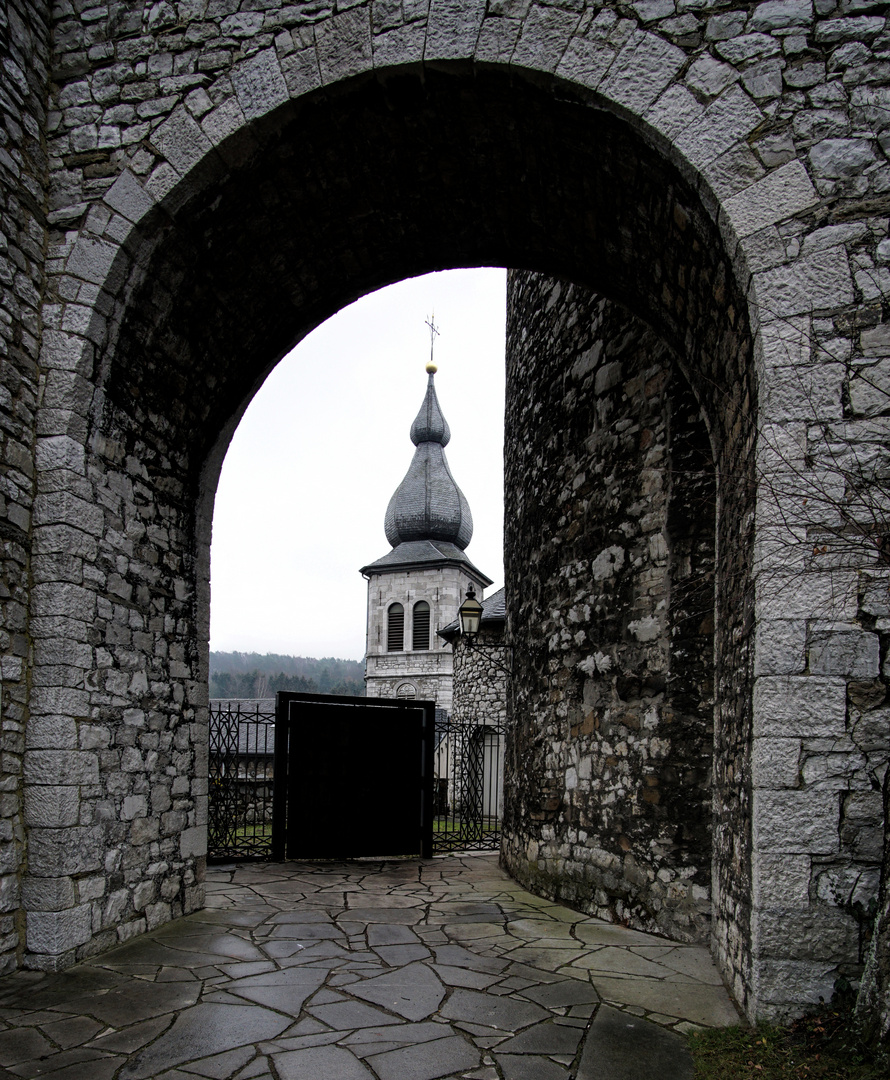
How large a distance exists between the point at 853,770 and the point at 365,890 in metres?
3.99

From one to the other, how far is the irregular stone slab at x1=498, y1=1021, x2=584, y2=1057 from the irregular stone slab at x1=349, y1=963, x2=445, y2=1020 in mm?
416

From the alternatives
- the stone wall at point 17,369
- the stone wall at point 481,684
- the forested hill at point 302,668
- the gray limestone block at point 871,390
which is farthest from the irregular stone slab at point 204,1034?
the forested hill at point 302,668

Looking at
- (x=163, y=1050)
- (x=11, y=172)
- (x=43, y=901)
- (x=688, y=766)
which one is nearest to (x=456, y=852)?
(x=688, y=766)

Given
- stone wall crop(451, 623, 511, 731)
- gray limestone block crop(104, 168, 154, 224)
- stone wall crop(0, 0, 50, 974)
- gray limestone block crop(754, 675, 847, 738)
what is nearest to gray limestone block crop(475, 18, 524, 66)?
gray limestone block crop(104, 168, 154, 224)

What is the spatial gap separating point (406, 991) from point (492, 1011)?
1.39ft

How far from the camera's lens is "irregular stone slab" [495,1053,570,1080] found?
251 cm

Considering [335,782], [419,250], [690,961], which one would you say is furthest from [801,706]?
[335,782]

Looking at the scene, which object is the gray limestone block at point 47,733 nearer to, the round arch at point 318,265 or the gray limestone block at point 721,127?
the round arch at point 318,265

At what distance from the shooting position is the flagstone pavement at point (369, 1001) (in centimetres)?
259

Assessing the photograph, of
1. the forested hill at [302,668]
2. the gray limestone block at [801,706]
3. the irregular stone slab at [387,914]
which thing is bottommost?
the forested hill at [302,668]

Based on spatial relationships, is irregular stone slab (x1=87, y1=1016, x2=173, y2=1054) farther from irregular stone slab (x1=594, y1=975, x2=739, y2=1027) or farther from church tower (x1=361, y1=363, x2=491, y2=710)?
church tower (x1=361, y1=363, x2=491, y2=710)

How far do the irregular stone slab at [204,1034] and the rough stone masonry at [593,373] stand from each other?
97 centimetres

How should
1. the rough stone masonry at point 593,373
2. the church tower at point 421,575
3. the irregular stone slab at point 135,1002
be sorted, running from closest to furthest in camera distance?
the rough stone masonry at point 593,373 < the irregular stone slab at point 135,1002 < the church tower at point 421,575

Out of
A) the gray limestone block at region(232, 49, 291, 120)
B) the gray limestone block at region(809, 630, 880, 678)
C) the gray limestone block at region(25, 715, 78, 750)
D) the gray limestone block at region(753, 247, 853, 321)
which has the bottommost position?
the gray limestone block at region(25, 715, 78, 750)
